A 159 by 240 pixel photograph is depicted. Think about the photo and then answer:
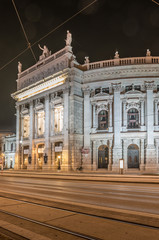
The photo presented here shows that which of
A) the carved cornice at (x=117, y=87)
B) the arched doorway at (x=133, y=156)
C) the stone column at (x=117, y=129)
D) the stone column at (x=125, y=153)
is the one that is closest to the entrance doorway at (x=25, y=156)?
the stone column at (x=117, y=129)

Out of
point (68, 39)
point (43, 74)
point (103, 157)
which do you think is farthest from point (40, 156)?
point (68, 39)

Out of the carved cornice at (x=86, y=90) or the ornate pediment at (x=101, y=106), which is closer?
the ornate pediment at (x=101, y=106)

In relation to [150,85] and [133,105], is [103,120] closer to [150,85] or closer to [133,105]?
[133,105]

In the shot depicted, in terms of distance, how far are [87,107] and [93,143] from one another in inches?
238

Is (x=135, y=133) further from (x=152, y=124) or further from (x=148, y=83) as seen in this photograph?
(x=148, y=83)

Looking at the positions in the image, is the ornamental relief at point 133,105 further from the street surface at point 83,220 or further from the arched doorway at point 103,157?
the street surface at point 83,220

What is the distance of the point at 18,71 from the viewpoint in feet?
183

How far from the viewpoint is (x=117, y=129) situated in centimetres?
3869

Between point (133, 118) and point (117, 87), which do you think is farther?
point (117, 87)

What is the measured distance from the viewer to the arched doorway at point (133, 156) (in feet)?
124

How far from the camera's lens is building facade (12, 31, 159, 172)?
1489 inches

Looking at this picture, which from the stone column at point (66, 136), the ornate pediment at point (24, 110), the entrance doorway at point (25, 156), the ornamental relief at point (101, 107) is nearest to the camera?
the stone column at point (66, 136)

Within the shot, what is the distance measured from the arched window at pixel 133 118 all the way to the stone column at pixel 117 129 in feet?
5.66

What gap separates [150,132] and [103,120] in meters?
7.84
